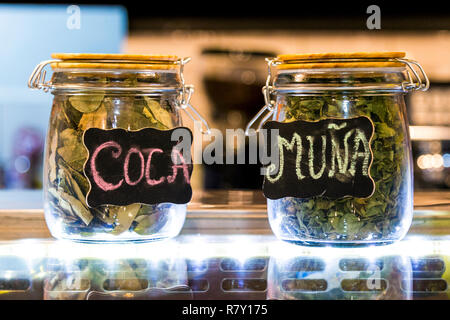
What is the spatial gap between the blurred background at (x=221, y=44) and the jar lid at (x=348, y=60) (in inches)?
72.6

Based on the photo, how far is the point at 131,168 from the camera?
0.64m

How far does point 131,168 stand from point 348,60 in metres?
0.24

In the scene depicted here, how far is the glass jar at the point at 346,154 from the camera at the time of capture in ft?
2.02

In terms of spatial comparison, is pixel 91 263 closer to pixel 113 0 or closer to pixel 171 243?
pixel 171 243

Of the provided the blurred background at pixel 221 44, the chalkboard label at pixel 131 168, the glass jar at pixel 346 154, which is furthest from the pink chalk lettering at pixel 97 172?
the blurred background at pixel 221 44

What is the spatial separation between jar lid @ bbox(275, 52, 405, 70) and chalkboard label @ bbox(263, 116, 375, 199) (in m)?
0.06

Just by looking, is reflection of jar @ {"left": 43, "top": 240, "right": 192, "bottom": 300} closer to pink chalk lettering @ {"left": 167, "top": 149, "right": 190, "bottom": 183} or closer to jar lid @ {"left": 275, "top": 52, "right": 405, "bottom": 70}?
pink chalk lettering @ {"left": 167, "top": 149, "right": 190, "bottom": 183}

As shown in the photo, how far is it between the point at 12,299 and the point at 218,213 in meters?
0.35

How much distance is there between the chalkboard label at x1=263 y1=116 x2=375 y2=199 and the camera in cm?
61

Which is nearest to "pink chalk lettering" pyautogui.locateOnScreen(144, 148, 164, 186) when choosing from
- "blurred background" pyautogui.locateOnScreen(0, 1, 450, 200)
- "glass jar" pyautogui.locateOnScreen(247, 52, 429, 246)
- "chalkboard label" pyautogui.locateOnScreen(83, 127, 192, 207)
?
"chalkboard label" pyautogui.locateOnScreen(83, 127, 192, 207)

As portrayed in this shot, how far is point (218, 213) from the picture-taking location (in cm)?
77

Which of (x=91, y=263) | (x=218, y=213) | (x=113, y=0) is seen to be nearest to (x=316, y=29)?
(x=113, y=0)

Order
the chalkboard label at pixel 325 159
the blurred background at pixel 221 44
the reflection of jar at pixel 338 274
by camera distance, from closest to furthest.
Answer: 1. the reflection of jar at pixel 338 274
2. the chalkboard label at pixel 325 159
3. the blurred background at pixel 221 44

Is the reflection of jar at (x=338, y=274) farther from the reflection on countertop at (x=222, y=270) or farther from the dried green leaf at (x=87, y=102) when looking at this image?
the dried green leaf at (x=87, y=102)
